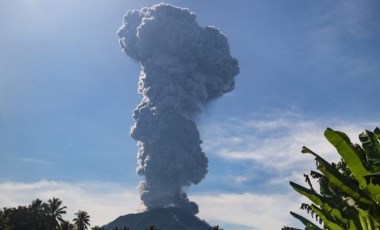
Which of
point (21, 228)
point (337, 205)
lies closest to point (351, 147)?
point (337, 205)

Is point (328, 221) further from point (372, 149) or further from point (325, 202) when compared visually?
point (372, 149)

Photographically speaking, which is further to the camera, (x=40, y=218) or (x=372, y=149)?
(x=40, y=218)

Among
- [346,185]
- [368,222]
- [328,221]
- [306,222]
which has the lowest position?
[368,222]

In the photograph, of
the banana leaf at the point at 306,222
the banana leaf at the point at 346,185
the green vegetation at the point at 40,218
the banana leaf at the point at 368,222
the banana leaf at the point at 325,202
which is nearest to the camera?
the banana leaf at the point at 368,222

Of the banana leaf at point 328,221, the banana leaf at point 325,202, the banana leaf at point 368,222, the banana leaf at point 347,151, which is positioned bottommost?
the banana leaf at point 368,222

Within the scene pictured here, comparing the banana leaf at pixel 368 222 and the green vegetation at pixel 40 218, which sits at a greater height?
the green vegetation at pixel 40 218

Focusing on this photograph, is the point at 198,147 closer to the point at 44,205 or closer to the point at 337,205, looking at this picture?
the point at 44,205

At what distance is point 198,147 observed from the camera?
616 feet

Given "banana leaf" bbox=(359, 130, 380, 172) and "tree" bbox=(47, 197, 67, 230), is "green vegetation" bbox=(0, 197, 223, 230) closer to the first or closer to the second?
"tree" bbox=(47, 197, 67, 230)

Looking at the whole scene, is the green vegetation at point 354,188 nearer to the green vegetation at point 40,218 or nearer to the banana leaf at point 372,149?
the banana leaf at point 372,149

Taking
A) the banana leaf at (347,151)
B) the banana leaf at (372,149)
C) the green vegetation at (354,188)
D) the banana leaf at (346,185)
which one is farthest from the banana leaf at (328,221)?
the banana leaf at (372,149)

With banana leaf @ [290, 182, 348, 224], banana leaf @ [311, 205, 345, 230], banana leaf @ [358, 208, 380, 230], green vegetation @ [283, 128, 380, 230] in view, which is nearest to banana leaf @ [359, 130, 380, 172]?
green vegetation @ [283, 128, 380, 230]

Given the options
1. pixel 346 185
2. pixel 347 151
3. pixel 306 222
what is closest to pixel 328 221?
pixel 346 185

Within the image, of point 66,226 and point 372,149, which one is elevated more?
point 66,226
